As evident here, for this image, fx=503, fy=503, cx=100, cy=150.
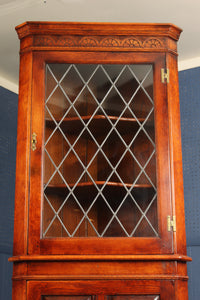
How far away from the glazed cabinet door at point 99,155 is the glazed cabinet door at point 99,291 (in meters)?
0.13

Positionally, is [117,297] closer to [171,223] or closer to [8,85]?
[171,223]

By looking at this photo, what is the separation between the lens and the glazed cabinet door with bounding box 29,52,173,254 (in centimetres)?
203

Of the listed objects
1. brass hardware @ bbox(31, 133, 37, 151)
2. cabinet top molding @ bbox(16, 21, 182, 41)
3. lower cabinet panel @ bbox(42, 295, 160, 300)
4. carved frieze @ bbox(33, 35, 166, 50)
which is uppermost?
cabinet top molding @ bbox(16, 21, 182, 41)

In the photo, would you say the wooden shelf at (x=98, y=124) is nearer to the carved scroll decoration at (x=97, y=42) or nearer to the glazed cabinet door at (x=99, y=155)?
the glazed cabinet door at (x=99, y=155)

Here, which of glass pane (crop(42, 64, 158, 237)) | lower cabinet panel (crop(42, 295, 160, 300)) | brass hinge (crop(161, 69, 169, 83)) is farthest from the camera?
brass hinge (crop(161, 69, 169, 83))

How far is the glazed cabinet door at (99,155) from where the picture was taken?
2.03 meters

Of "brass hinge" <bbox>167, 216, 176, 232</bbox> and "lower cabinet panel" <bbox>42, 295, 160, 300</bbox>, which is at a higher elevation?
"brass hinge" <bbox>167, 216, 176, 232</bbox>

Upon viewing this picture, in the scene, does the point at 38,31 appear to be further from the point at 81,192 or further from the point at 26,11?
the point at 81,192

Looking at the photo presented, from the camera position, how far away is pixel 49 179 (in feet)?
6.84

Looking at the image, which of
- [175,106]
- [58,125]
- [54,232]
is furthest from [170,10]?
[54,232]

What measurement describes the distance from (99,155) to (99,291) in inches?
21.7

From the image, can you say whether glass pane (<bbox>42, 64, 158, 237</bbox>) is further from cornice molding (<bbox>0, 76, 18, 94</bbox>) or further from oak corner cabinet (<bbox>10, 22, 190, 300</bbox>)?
cornice molding (<bbox>0, 76, 18, 94</bbox>)

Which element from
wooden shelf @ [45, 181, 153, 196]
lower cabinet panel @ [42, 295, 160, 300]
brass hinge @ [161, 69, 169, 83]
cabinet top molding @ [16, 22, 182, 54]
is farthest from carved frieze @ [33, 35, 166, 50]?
lower cabinet panel @ [42, 295, 160, 300]

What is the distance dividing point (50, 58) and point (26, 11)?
448mm
